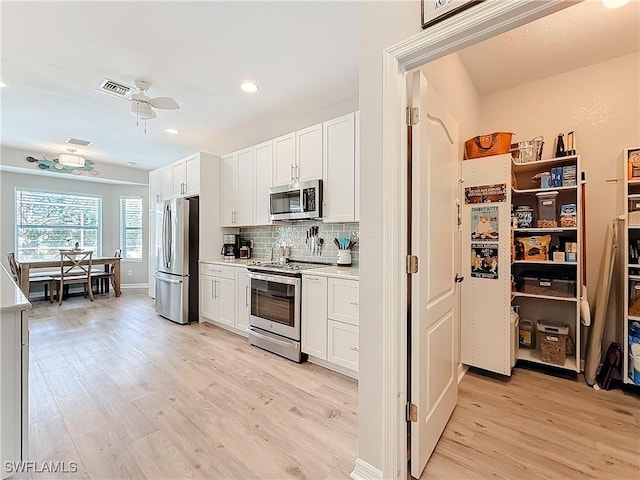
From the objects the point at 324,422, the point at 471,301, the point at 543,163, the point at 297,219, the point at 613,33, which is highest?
the point at 613,33

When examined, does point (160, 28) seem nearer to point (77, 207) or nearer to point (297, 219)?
point (297, 219)

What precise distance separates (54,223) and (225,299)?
526 cm

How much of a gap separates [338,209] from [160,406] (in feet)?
7.28

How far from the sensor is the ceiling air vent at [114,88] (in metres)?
2.98

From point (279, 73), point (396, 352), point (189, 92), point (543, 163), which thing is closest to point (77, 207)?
point (189, 92)

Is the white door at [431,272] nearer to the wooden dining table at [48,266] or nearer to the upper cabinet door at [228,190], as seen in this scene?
the upper cabinet door at [228,190]

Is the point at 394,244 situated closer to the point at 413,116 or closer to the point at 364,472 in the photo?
the point at 413,116

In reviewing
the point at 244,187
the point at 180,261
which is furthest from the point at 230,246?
the point at 244,187

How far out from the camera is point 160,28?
2215 millimetres

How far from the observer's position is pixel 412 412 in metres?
1.48

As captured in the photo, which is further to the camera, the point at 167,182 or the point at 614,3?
the point at 167,182

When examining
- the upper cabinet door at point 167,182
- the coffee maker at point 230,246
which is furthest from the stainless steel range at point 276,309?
the upper cabinet door at point 167,182

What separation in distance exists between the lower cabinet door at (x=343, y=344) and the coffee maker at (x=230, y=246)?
229 cm

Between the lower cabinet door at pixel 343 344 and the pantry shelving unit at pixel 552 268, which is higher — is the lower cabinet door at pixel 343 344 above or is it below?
below
